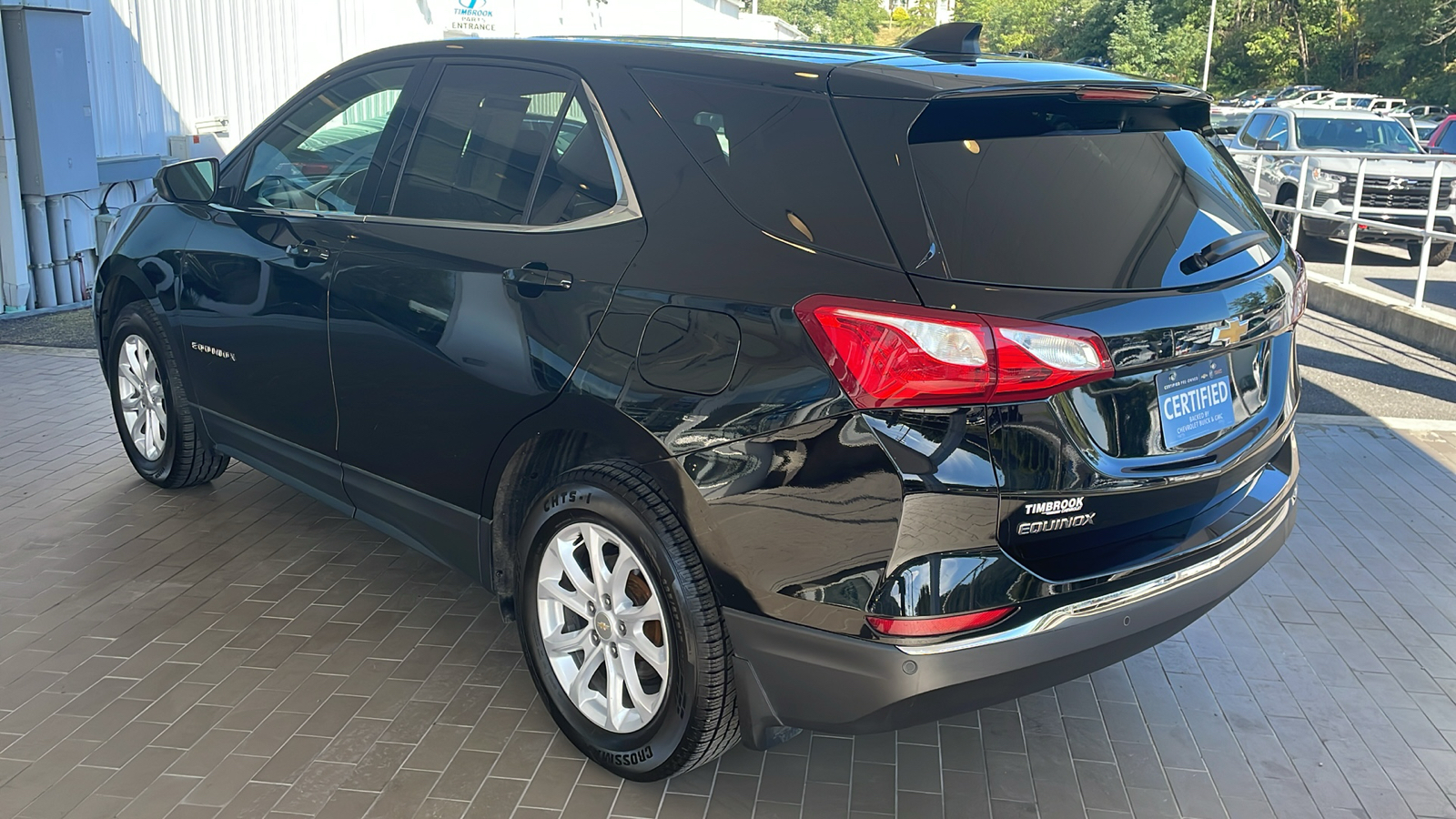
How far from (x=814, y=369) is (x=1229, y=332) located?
40.5 inches

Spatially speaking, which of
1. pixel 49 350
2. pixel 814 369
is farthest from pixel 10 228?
pixel 814 369

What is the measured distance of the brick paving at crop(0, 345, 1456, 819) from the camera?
2949mm

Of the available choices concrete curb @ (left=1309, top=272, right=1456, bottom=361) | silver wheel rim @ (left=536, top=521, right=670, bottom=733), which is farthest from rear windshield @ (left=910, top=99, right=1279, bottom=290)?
concrete curb @ (left=1309, top=272, right=1456, bottom=361)

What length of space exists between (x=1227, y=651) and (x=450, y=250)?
2.77 metres

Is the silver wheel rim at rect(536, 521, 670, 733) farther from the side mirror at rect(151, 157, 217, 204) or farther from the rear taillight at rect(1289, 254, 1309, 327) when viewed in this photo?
the side mirror at rect(151, 157, 217, 204)

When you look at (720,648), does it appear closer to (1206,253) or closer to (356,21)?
(1206,253)

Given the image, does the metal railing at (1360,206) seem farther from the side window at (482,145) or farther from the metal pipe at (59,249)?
the metal pipe at (59,249)

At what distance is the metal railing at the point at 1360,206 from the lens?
9.17 metres

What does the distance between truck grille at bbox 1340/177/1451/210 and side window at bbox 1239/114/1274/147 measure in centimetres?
224

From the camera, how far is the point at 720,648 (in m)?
2.66

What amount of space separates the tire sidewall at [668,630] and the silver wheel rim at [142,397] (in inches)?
98.0

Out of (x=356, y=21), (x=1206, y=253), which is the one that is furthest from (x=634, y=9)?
(x=1206, y=253)

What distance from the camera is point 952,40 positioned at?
10.2 feet

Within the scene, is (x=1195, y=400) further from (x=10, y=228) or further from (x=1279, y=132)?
Answer: (x=1279, y=132)
